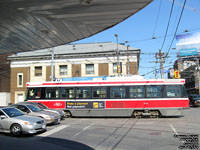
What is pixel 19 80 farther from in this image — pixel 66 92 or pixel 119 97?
pixel 119 97

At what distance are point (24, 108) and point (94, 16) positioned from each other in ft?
31.9

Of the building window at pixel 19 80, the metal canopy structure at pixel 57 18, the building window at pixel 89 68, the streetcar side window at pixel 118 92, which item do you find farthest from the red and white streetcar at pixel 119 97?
the building window at pixel 19 80

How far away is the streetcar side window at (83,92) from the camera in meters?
18.2

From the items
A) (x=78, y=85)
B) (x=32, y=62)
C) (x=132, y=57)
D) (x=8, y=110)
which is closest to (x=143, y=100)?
(x=78, y=85)

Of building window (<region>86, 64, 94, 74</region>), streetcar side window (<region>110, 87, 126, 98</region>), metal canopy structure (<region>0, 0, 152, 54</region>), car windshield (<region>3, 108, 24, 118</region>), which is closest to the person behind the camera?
metal canopy structure (<region>0, 0, 152, 54</region>)

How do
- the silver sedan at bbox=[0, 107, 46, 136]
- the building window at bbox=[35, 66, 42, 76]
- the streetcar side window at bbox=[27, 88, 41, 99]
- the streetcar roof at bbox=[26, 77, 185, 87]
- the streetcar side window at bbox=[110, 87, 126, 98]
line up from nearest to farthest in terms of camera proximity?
the silver sedan at bbox=[0, 107, 46, 136] → the streetcar roof at bbox=[26, 77, 185, 87] → the streetcar side window at bbox=[110, 87, 126, 98] → the streetcar side window at bbox=[27, 88, 41, 99] → the building window at bbox=[35, 66, 42, 76]

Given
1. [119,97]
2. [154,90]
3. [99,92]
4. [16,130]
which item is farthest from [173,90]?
[16,130]

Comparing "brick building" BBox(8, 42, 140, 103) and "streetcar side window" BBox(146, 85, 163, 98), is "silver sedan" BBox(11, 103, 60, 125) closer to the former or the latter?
"streetcar side window" BBox(146, 85, 163, 98)

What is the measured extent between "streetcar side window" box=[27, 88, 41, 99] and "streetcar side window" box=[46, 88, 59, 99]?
3.01 feet

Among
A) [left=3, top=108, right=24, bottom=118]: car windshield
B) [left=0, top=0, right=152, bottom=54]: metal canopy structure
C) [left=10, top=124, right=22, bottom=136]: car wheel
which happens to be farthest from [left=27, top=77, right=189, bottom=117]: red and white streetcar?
[left=0, top=0, right=152, bottom=54]: metal canopy structure

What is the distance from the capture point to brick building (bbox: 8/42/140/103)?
115 feet

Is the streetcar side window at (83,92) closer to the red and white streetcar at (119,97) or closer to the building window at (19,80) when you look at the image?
the red and white streetcar at (119,97)

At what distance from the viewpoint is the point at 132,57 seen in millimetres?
34938

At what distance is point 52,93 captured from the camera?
61.8 feet
